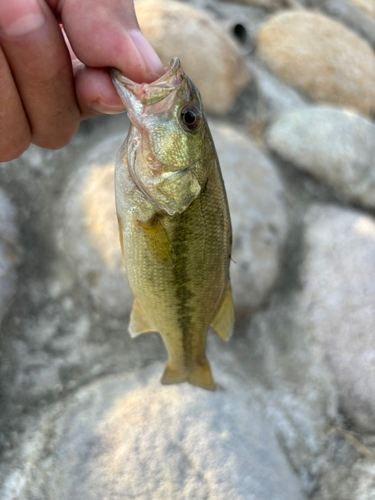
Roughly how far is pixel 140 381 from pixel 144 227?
3.29 ft

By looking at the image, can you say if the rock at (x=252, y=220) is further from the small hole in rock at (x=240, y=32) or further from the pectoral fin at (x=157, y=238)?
the small hole in rock at (x=240, y=32)

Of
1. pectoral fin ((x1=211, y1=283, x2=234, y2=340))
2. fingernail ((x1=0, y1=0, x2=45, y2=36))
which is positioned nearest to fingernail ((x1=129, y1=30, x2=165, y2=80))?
fingernail ((x1=0, y1=0, x2=45, y2=36))

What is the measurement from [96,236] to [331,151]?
1776 mm

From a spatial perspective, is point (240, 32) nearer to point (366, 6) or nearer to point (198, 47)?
point (198, 47)

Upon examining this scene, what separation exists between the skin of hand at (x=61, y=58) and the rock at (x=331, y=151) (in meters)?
1.77

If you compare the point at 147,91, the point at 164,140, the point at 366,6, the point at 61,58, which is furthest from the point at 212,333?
the point at 366,6

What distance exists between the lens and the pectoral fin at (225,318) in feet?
4.36

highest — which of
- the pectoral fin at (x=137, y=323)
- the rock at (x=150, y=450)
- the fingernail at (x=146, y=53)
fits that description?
the fingernail at (x=146, y=53)

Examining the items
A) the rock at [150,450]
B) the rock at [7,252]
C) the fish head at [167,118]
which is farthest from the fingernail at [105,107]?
the rock at [150,450]

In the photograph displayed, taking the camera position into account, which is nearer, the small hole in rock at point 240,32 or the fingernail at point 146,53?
the fingernail at point 146,53

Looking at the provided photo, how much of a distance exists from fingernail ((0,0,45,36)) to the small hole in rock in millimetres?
2862

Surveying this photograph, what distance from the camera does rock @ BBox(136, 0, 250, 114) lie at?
8.08ft

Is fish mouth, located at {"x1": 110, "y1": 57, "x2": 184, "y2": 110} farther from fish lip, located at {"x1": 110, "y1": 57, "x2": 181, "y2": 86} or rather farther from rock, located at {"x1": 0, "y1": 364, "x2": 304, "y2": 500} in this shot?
rock, located at {"x1": 0, "y1": 364, "x2": 304, "y2": 500}

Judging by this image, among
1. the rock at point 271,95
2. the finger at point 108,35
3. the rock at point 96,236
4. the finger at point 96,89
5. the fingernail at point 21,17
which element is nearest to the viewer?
Result: the fingernail at point 21,17
